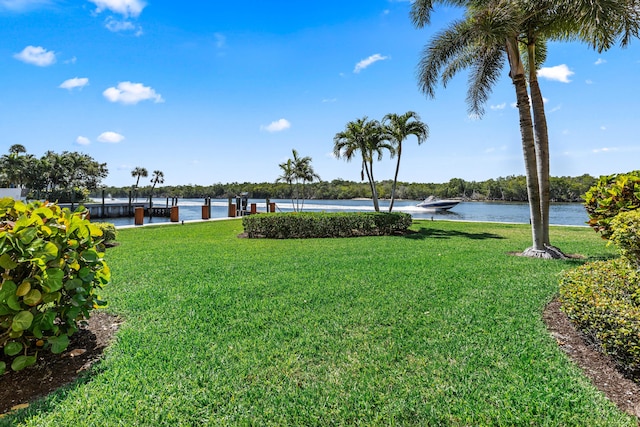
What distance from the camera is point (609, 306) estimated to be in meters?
2.68

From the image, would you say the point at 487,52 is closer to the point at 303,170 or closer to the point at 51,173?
the point at 303,170

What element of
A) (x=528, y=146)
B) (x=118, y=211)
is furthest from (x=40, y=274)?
(x=118, y=211)

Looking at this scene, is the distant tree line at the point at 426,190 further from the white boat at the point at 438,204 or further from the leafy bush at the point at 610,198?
the leafy bush at the point at 610,198

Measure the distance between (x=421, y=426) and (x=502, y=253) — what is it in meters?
7.40

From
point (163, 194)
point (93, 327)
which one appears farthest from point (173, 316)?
point (163, 194)

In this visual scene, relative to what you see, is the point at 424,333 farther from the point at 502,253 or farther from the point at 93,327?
the point at 502,253

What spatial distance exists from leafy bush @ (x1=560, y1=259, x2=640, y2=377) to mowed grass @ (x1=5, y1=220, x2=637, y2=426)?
33cm

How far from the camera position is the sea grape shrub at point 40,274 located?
2.15m

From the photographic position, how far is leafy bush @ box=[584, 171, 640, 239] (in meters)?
5.81

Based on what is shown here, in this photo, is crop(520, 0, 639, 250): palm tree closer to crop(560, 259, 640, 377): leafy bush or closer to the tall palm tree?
the tall palm tree

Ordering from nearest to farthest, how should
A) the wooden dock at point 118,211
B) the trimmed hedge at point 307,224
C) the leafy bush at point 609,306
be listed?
the leafy bush at point 609,306 < the trimmed hedge at point 307,224 < the wooden dock at point 118,211

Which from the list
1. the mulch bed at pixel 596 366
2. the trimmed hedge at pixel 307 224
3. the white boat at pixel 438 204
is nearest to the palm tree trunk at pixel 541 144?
the mulch bed at pixel 596 366

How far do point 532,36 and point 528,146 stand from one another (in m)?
2.89

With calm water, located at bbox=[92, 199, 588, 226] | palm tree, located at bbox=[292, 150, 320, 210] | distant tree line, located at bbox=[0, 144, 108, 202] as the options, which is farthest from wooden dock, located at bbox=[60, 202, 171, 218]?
palm tree, located at bbox=[292, 150, 320, 210]
